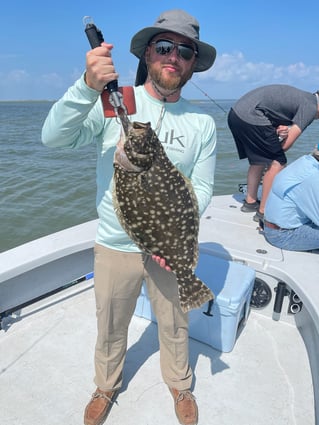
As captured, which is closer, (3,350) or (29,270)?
(3,350)

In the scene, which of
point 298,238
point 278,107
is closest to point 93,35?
point 298,238

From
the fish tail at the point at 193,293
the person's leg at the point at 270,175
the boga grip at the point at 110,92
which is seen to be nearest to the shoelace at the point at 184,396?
the fish tail at the point at 193,293

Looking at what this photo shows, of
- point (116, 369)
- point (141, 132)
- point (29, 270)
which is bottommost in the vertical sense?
point (116, 369)

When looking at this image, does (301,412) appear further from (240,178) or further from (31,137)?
(31,137)

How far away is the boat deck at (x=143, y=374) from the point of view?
9.23 ft

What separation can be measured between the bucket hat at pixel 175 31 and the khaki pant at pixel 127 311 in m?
1.44

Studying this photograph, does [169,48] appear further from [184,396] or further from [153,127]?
[184,396]

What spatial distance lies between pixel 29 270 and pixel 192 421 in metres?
2.09

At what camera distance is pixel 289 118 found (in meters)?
5.19

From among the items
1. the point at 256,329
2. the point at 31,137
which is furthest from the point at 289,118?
the point at 31,137

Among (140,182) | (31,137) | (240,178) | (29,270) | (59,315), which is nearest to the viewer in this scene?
(140,182)

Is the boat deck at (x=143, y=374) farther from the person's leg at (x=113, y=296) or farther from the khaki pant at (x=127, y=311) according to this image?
the person's leg at (x=113, y=296)

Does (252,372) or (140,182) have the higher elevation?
(140,182)

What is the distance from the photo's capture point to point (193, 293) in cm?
233
